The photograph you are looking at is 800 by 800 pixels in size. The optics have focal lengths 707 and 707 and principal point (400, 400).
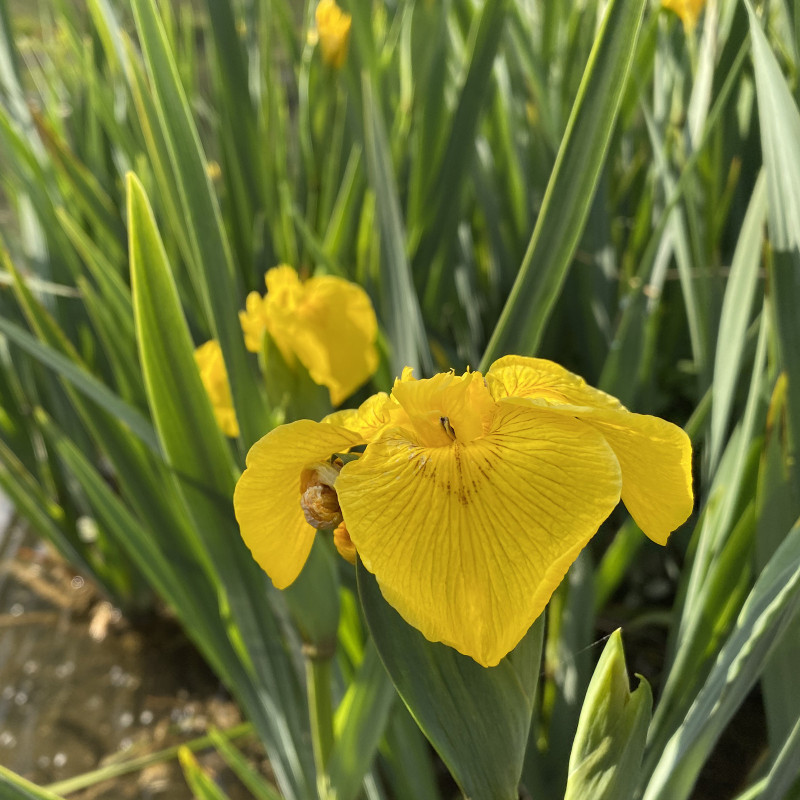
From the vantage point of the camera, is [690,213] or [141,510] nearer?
[690,213]

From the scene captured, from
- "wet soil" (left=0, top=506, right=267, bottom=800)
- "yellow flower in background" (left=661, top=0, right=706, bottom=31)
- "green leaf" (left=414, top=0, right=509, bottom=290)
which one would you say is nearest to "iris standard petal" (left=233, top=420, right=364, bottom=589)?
"green leaf" (left=414, top=0, right=509, bottom=290)

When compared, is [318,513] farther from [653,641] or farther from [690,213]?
[653,641]

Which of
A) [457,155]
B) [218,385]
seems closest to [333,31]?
[457,155]

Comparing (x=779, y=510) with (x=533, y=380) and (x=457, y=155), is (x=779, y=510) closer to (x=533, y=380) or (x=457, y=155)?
(x=533, y=380)

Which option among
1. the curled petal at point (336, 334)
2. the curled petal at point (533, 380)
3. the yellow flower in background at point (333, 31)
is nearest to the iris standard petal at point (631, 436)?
the curled petal at point (533, 380)

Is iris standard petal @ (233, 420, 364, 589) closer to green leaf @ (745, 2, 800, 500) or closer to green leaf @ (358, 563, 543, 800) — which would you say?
green leaf @ (358, 563, 543, 800)

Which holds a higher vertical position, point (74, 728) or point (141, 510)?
point (141, 510)

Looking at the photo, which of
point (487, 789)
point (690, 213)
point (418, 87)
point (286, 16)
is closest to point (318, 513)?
point (487, 789)
